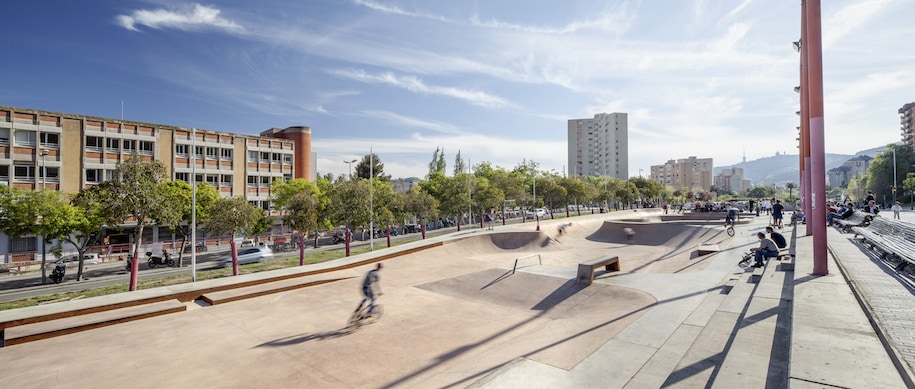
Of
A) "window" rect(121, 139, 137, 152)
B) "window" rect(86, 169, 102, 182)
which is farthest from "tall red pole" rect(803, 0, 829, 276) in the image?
"window" rect(86, 169, 102, 182)

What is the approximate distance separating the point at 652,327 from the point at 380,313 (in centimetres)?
598

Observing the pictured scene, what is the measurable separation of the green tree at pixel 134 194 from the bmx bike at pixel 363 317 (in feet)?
36.7

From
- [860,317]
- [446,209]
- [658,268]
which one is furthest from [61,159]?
[860,317]

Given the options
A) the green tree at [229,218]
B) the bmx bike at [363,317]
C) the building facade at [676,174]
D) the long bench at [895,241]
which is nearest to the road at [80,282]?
the green tree at [229,218]

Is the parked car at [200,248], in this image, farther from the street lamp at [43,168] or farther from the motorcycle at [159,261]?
the street lamp at [43,168]

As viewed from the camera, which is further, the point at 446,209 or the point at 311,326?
the point at 446,209

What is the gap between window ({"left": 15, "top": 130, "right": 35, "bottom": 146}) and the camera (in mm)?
34000

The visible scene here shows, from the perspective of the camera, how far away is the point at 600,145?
146 meters

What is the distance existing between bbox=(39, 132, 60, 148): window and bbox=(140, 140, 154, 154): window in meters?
6.17

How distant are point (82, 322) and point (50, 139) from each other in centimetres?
3958

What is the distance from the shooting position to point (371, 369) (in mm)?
6859

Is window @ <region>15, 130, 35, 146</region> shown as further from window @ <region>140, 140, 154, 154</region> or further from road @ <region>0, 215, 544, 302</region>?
road @ <region>0, 215, 544, 302</region>

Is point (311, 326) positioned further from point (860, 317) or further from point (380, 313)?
point (860, 317)

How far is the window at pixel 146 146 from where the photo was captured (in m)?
41.1
